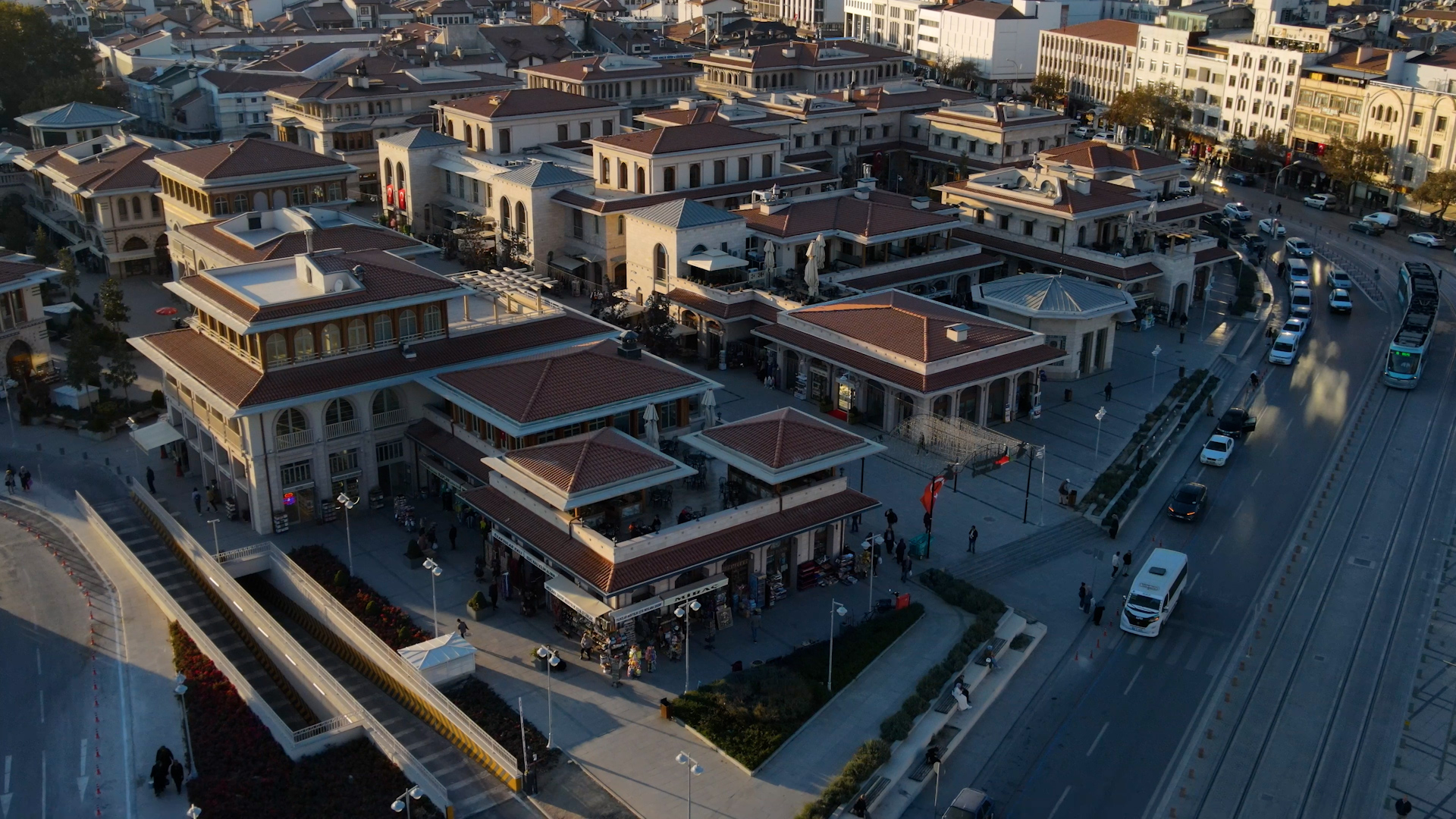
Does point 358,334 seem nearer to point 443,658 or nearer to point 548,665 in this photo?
point 443,658

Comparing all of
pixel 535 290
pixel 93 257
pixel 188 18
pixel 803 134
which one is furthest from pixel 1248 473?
pixel 188 18

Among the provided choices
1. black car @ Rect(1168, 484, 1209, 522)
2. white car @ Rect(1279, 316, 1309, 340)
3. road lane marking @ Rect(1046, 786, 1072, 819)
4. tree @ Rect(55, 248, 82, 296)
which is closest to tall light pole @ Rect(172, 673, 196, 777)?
road lane marking @ Rect(1046, 786, 1072, 819)

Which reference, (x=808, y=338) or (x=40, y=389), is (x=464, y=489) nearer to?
(x=808, y=338)

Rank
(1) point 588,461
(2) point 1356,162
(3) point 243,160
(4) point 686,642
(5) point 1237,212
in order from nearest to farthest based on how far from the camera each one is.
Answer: (4) point 686,642 < (1) point 588,461 < (3) point 243,160 < (5) point 1237,212 < (2) point 1356,162

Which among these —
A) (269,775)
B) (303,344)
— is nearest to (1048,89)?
(303,344)

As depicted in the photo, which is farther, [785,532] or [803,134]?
[803,134]
